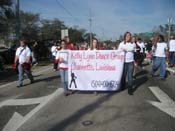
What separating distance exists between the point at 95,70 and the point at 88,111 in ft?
9.59

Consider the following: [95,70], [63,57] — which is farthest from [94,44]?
[63,57]

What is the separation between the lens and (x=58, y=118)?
25.8 feet

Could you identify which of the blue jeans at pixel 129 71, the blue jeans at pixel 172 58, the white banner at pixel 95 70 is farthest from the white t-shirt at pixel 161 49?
the blue jeans at pixel 172 58

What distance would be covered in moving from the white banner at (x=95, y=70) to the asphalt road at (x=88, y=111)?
0.84ft

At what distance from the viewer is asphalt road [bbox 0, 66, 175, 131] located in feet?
23.4

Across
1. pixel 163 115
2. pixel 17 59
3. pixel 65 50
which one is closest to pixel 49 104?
pixel 65 50

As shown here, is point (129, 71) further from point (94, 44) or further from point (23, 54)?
point (23, 54)

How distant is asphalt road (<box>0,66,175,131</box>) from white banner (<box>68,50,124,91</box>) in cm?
26

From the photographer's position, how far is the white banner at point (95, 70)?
1113 centimetres

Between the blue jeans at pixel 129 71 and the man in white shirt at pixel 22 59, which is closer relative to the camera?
the blue jeans at pixel 129 71

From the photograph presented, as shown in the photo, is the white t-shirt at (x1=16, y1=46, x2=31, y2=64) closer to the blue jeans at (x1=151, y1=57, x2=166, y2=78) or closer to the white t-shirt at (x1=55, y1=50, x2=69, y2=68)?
the white t-shirt at (x1=55, y1=50, x2=69, y2=68)

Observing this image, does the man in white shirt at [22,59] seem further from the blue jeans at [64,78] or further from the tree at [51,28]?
the tree at [51,28]

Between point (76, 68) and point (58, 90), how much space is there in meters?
1.31

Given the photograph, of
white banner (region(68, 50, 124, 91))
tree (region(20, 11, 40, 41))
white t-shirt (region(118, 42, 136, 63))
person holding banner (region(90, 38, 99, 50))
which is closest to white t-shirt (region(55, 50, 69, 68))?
white banner (region(68, 50, 124, 91))
